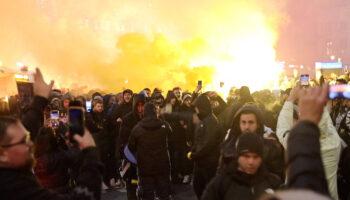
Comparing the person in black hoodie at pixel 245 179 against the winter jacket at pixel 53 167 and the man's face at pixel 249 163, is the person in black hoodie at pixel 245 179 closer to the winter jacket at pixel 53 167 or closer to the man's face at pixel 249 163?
the man's face at pixel 249 163

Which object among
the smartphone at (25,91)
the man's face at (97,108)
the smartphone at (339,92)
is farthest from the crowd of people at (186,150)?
the smartphone at (25,91)

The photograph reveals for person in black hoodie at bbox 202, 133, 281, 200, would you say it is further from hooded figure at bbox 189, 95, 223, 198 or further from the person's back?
hooded figure at bbox 189, 95, 223, 198

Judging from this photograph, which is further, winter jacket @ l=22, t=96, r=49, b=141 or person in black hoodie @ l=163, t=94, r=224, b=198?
person in black hoodie @ l=163, t=94, r=224, b=198

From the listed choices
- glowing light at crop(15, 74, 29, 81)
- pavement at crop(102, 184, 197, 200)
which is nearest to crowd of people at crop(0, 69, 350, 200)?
pavement at crop(102, 184, 197, 200)

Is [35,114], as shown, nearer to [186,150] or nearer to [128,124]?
[128,124]

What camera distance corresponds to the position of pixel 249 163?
11.0ft

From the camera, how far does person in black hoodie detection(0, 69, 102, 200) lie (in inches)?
93.2

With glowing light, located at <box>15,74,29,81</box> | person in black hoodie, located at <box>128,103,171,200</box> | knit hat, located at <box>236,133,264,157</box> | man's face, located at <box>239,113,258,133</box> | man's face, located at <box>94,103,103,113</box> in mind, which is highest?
glowing light, located at <box>15,74,29,81</box>

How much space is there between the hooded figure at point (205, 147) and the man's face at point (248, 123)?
69.0 inches

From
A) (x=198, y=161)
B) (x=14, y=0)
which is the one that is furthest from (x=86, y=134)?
(x=14, y=0)

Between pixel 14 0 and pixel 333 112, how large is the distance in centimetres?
2997

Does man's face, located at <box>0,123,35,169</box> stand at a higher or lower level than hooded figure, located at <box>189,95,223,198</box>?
higher

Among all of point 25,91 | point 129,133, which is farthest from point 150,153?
point 25,91

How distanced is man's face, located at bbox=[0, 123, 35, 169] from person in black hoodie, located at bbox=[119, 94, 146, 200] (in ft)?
15.8
